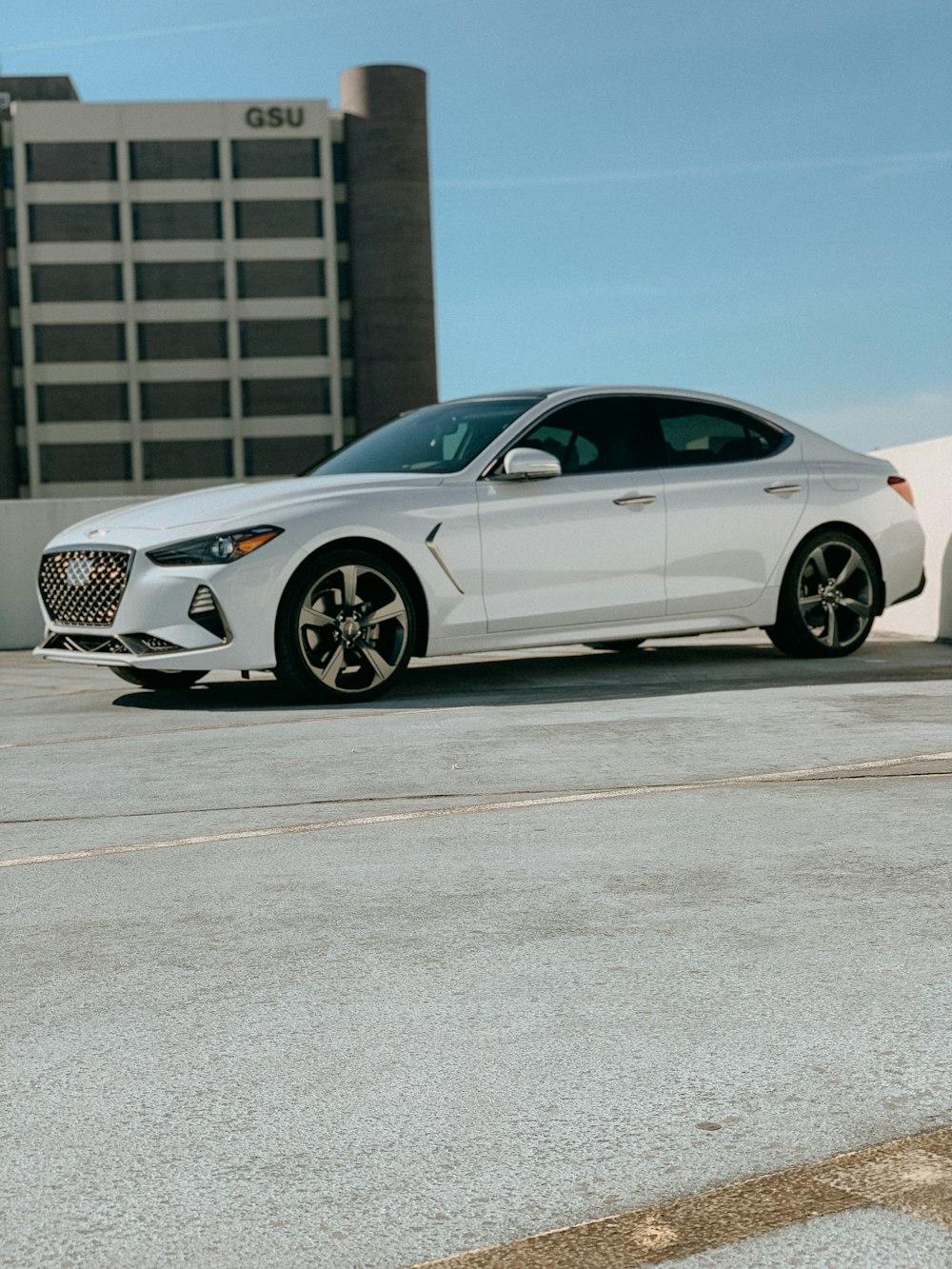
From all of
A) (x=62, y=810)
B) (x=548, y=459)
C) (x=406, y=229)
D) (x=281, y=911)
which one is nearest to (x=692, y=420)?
(x=548, y=459)

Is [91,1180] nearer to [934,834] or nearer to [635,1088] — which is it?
[635,1088]

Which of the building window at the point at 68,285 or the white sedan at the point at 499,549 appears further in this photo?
the building window at the point at 68,285

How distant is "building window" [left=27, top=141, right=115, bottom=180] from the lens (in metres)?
87.0

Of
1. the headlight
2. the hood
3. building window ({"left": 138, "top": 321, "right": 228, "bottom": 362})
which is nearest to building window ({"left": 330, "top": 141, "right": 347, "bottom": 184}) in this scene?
building window ({"left": 138, "top": 321, "right": 228, "bottom": 362})

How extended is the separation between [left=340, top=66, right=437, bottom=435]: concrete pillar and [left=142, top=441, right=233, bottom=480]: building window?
717cm

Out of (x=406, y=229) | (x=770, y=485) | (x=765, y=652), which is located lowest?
(x=765, y=652)

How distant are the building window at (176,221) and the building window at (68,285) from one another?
10.4ft

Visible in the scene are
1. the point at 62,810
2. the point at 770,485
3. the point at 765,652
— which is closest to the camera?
the point at 62,810

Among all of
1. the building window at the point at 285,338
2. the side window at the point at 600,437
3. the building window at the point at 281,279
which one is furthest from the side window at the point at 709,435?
the building window at the point at 281,279

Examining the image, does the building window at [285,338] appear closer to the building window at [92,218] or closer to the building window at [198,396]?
the building window at [198,396]

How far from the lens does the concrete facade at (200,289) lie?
86.1 m

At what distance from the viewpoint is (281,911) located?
12.9 feet

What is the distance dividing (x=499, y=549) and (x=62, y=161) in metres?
84.6

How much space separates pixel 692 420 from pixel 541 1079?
7266mm
